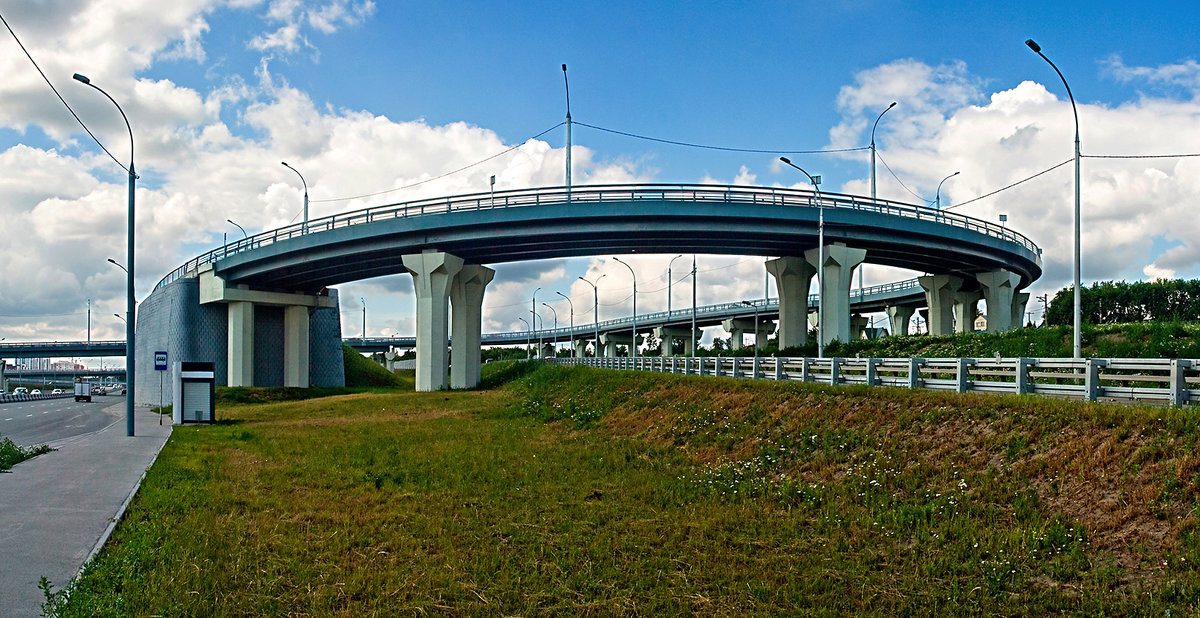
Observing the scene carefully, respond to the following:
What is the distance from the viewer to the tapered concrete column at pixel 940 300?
65.0 metres

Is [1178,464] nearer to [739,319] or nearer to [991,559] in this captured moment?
[991,559]

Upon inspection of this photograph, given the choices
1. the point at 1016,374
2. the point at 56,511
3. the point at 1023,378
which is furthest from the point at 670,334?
the point at 56,511

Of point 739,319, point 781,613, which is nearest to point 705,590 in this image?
point 781,613

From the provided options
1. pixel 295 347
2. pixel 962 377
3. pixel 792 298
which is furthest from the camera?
pixel 295 347

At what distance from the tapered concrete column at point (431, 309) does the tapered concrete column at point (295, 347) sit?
17.7 metres

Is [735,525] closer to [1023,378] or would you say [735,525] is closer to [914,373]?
[1023,378]

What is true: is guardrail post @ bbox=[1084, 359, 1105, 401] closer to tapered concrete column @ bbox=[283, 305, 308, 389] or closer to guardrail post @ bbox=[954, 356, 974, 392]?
guardrail post @ bbox=[954, 356, 974, 392]

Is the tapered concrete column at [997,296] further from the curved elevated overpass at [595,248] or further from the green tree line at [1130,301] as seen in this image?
the green tree line at [1130,301]

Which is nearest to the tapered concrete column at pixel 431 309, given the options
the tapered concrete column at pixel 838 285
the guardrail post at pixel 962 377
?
the tapered concrete column at pixel 838 285

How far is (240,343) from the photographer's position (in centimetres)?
6141

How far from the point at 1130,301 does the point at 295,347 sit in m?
93.6

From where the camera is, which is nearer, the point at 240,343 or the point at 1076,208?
the point at 1076,208

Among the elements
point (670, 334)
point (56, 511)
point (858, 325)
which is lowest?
point (56, 511)

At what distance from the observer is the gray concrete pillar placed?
6128 centimetres
